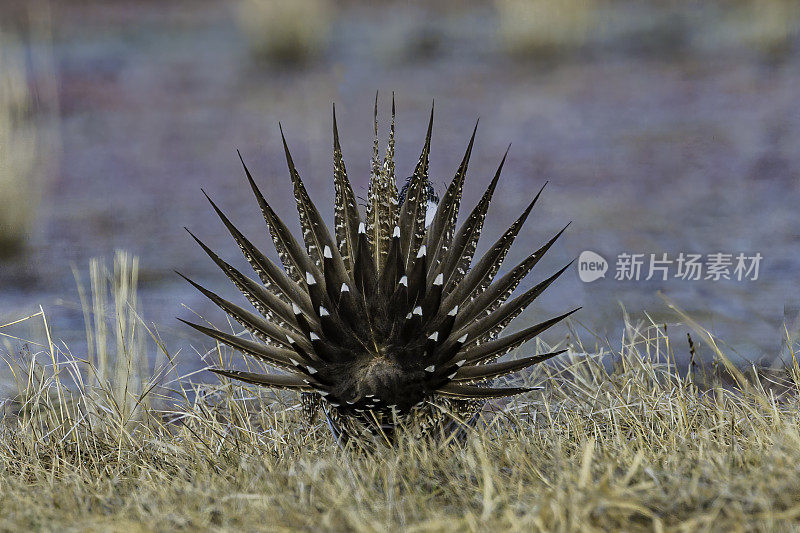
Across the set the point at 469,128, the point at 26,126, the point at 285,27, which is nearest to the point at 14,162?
the point at 26,126

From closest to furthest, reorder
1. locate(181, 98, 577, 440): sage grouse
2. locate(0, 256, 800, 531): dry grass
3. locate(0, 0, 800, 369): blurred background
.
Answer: locate(0, 256, 800, 531): dry grass < locate(181, 98, 577, 440): sage grouse < locate(0, 0, 800, 369): blurred background

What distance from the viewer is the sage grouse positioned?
48.7 inches

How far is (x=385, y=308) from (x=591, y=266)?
139cm

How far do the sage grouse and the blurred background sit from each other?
112cm

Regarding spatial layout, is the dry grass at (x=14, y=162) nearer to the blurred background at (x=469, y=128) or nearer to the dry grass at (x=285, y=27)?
the blurred background at (x=469, y=128)

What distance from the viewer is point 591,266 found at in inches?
96.9

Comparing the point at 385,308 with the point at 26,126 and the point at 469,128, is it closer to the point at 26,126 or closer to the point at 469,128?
the point at 469,128

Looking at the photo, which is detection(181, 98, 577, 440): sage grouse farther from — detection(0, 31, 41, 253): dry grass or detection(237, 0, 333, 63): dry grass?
detection(0, 31, 41, 253): dry grass

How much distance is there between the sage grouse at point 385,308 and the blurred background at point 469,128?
1.12m

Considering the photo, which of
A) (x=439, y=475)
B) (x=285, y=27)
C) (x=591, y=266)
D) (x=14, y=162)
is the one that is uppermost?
(x=285, y=27)

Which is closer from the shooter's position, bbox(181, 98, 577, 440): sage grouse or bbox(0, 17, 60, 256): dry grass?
bbox(181, 98, 577, 440): sage grouse

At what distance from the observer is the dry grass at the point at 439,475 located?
0.94m

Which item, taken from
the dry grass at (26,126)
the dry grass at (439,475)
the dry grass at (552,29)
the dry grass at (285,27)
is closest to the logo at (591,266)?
the dry grass at (439,475)

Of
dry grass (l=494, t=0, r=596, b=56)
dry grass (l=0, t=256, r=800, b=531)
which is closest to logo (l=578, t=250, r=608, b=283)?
dry grass (l=0, t=256, r=800, b=531)
